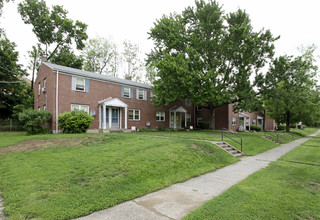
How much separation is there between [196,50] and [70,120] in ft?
46.0

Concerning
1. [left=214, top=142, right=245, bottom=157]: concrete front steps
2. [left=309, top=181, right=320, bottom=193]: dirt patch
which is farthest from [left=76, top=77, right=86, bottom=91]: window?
[left=309, top=181, right=320, bottom=193]: dirt patch

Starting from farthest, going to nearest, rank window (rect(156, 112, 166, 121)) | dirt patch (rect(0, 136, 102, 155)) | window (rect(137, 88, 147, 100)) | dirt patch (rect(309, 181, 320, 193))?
window (rect(156, 112, 166, 121)) → window (rect(137, 88, 147, 100)) → dirt patch (rect(0, 136, 102, 155)) → dirt patch (rect(309, 181, 320, 193))

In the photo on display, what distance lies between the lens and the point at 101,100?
1780cm

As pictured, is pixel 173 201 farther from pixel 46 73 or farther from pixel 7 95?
pixel 7 95

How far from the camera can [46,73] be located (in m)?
17.3

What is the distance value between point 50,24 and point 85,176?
3202 centimetres

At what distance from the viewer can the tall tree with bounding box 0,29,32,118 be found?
23.8 meters

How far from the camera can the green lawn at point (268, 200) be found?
338 centimetres

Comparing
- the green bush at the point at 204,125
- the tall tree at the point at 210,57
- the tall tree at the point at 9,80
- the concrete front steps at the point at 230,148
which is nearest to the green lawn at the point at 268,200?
the concrete front steps at the point at 230,148

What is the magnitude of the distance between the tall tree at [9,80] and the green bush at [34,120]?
12.6 meters

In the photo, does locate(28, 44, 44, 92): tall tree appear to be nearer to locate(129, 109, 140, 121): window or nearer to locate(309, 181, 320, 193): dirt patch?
locate(129, 109, 140, 121): window

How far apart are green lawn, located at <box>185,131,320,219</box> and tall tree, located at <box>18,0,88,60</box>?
33103mm

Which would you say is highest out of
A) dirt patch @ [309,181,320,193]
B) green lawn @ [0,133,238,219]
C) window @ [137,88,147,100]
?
window @ [137,88,147,100]

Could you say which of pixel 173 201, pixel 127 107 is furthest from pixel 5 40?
pixel 173 201
